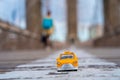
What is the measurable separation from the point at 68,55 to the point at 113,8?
1404 inches

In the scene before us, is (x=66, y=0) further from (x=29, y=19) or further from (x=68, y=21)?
(x=29, y=19)

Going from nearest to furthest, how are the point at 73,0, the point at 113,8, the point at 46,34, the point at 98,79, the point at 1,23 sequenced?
the point at 98,79, the point at 1,23, the point at 46,34, the point at 113,8, the point at 73,0

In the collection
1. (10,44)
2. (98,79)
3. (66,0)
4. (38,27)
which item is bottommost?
(98,79)

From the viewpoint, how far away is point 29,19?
42312 mm

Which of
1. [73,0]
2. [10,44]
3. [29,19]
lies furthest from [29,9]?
[73,0]

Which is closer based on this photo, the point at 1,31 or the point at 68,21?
the point at 1,31

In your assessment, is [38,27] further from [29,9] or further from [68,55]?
[68,55]

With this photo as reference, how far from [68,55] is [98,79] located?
3.09 ft

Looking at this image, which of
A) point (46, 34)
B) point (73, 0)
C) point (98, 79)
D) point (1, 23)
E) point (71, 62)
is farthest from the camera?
point (73, 0)

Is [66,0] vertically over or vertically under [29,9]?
over

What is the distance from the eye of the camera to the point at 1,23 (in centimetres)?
1486

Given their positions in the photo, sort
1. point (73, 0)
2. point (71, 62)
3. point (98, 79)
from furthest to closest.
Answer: point (73, 0) < point (71, 62) < point (98, 79)

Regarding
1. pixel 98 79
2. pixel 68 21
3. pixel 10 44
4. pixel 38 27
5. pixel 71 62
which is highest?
pixel 68 21

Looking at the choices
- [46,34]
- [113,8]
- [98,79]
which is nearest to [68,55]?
[98,79]
